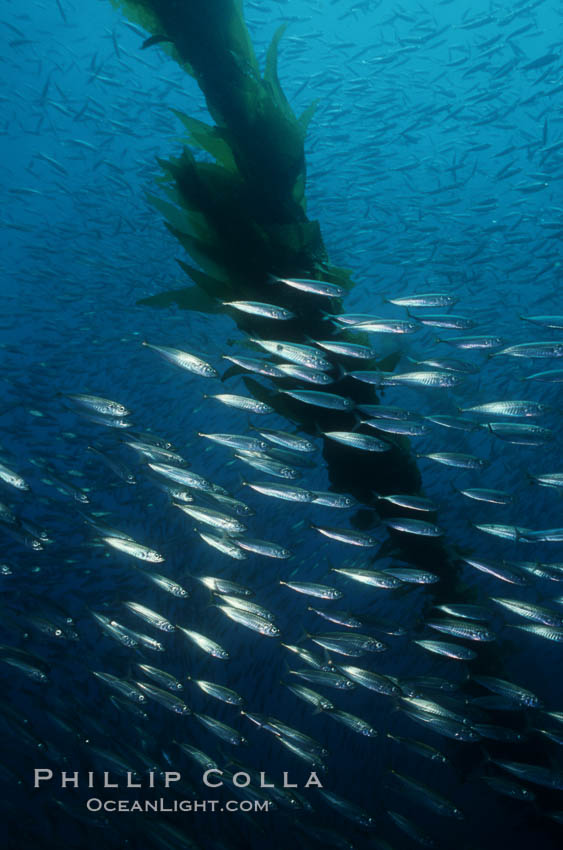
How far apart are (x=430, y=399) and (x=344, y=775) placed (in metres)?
12.7

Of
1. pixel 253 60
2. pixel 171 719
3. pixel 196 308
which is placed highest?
pixel 253 60

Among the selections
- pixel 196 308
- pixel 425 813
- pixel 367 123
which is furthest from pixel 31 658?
pixel 367 123

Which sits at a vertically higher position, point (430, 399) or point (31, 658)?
point (430, 399)

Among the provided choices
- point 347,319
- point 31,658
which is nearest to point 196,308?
point 347,319

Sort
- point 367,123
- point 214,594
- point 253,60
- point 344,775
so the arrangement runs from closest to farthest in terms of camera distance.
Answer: point 253,60 → point 214,594 → point 344,775 → point 367,123

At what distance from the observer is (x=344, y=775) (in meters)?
15.7

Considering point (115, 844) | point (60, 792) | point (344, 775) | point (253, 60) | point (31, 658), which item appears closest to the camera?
point (253, 60)

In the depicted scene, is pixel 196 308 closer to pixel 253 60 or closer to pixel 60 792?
pixel 253 60

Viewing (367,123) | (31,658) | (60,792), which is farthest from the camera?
(367,123)

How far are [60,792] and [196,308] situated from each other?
40.7 feet

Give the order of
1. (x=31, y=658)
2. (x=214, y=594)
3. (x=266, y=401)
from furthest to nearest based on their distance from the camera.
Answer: (x=31, y=658)
(x=214, y=594)
(x=266, y=401)

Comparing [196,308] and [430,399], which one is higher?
[430,399]

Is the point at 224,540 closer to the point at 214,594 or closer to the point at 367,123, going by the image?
the point at 214,594

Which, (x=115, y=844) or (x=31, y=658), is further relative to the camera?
(x=115, y=844)
